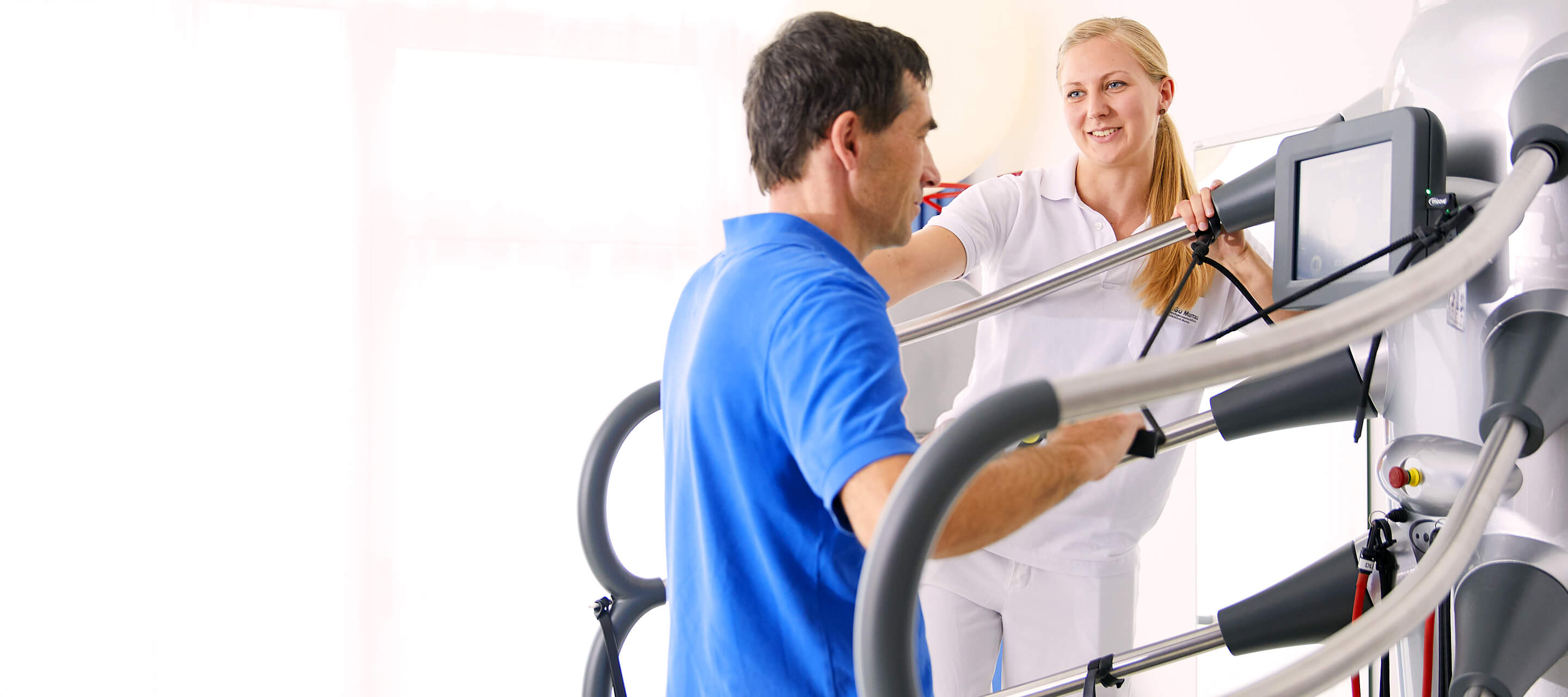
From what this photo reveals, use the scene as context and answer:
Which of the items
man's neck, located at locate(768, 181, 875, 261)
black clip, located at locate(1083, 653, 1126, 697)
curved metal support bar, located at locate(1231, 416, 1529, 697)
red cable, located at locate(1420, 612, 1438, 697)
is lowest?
black clip, located at locate(1083, 653, 1126, 697)

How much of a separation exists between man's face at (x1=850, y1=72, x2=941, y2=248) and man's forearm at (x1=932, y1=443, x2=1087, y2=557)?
386 millimetres

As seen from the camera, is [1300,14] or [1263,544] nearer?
[1300,14]

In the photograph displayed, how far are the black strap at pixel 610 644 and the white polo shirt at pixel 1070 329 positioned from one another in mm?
606

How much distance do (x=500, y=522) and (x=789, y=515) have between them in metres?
2.19

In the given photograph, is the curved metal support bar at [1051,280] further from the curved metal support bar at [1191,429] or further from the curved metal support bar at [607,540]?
the curved metal support bar at [607,540]

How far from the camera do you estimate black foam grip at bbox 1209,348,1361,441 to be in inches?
34.9

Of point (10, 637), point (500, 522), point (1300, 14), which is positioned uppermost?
point (1300, 14)

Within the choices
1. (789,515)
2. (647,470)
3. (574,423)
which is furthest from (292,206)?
(789,515)

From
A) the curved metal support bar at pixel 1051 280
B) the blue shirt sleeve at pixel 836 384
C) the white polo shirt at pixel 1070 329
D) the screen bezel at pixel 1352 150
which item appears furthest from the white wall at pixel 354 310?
the blue shirt sleeve at pixel 836 384

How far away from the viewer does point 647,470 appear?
2.92 metres

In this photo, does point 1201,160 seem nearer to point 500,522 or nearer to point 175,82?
point 500,522

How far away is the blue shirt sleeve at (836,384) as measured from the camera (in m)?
0.72

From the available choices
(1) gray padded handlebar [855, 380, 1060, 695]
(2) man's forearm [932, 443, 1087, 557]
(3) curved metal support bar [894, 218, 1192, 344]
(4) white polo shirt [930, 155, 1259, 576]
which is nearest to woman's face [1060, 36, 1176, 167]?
(4) white polo shirt [930, 155, 1259, 576]

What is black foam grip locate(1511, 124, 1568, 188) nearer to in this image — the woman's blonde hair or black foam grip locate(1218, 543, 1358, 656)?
black foam grip locate(1218, 543, 1358, 656)
